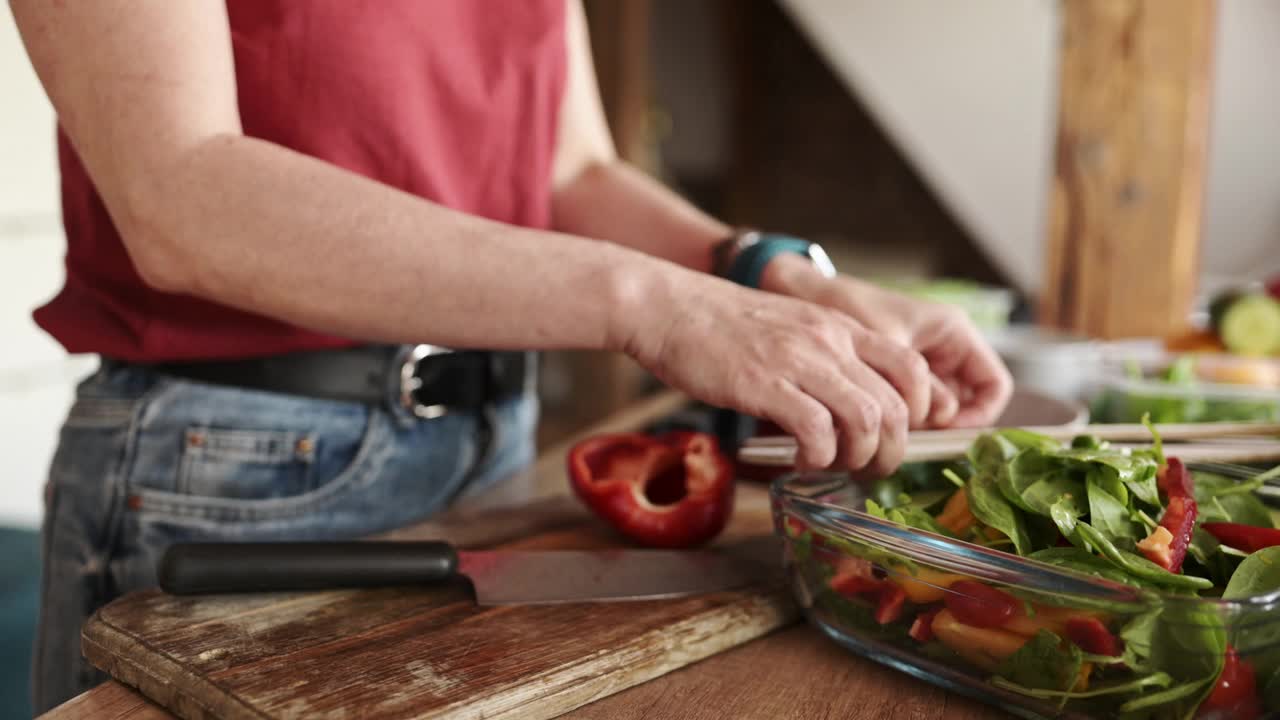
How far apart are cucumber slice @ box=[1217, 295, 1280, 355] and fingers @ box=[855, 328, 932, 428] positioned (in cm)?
135

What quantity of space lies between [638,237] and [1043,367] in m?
0.81

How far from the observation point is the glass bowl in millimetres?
545

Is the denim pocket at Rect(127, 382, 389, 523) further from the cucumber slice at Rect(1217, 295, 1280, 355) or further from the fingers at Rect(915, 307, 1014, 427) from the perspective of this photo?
the cucumber slice at Rect(1217, 295, 1280, 355)

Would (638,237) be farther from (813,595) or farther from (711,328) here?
(813,595)

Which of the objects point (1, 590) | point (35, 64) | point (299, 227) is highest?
point (35, 64)

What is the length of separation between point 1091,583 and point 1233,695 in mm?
98

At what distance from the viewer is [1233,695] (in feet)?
1.83

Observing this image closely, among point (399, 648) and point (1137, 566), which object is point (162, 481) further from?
point (1137, 566)

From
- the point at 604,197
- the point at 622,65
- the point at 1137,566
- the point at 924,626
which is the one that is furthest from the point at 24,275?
the point at 1137,566

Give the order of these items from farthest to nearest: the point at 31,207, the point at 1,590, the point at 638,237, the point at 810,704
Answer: the point at 31,207, the point at 1,590, the point at 638,237, the point at 810,704

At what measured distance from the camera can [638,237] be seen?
1.23 m

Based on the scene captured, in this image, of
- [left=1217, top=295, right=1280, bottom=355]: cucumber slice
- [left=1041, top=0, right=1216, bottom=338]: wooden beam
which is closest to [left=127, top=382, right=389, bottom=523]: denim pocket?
[left=1217, top=295, right=1280, bottom=355]: cucumber slice

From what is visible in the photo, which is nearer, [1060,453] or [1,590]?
[1060,453]

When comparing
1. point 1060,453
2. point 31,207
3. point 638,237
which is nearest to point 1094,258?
point 638,237
